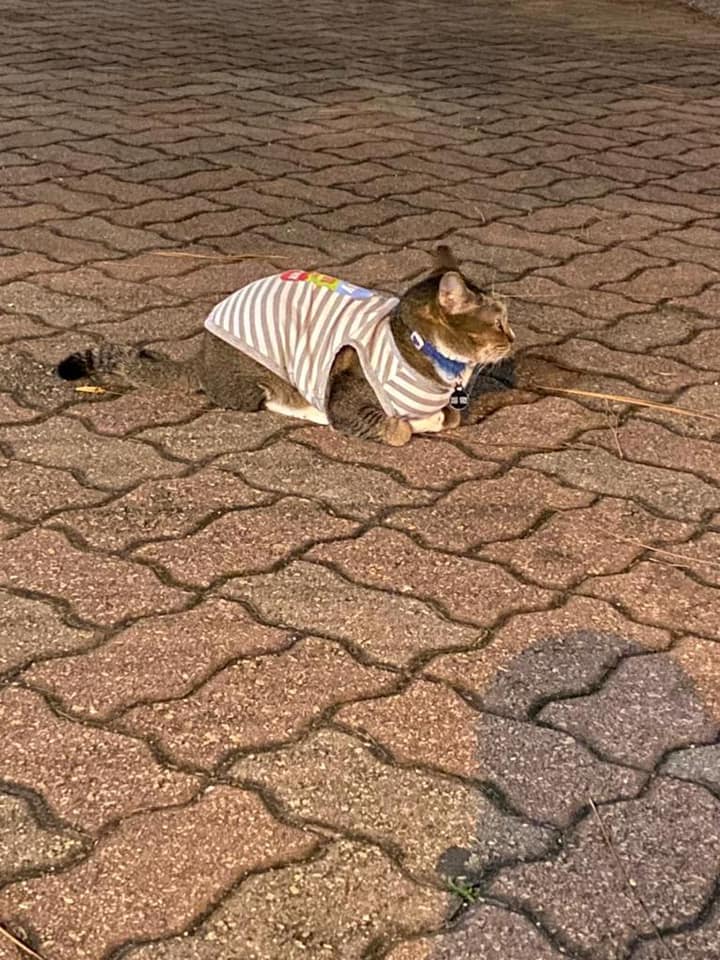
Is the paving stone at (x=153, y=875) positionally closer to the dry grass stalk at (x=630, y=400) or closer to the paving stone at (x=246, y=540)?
the paving stone at (x=246, y=540)

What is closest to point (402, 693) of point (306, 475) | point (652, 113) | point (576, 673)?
point (576, 673)

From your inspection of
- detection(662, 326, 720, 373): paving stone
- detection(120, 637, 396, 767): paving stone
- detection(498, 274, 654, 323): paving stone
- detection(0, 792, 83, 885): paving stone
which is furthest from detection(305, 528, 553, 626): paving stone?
detection(498, 274, 654, 323): paving stone

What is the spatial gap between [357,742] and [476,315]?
1568 millimetres

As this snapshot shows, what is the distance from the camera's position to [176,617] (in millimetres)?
3371

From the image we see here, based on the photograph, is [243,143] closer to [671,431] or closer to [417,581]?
[671,431]

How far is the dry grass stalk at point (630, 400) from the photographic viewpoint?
15.1ft

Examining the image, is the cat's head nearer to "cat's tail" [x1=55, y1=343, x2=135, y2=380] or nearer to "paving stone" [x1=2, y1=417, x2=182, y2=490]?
"paving stone" [x1=2, y1=417, x2=182, y2=490]

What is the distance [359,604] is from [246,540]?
424mm

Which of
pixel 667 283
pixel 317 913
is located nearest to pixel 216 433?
pixel 317 913

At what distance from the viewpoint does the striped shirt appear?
13.7 feet

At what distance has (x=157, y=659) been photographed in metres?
3.20

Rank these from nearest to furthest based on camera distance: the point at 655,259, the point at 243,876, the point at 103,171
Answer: the point at 243,876 < the point at 655,259 < the point at 103,171

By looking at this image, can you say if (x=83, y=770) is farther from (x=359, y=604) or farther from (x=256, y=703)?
(x=359, y=604)

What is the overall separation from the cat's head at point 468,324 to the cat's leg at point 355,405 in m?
0.26
